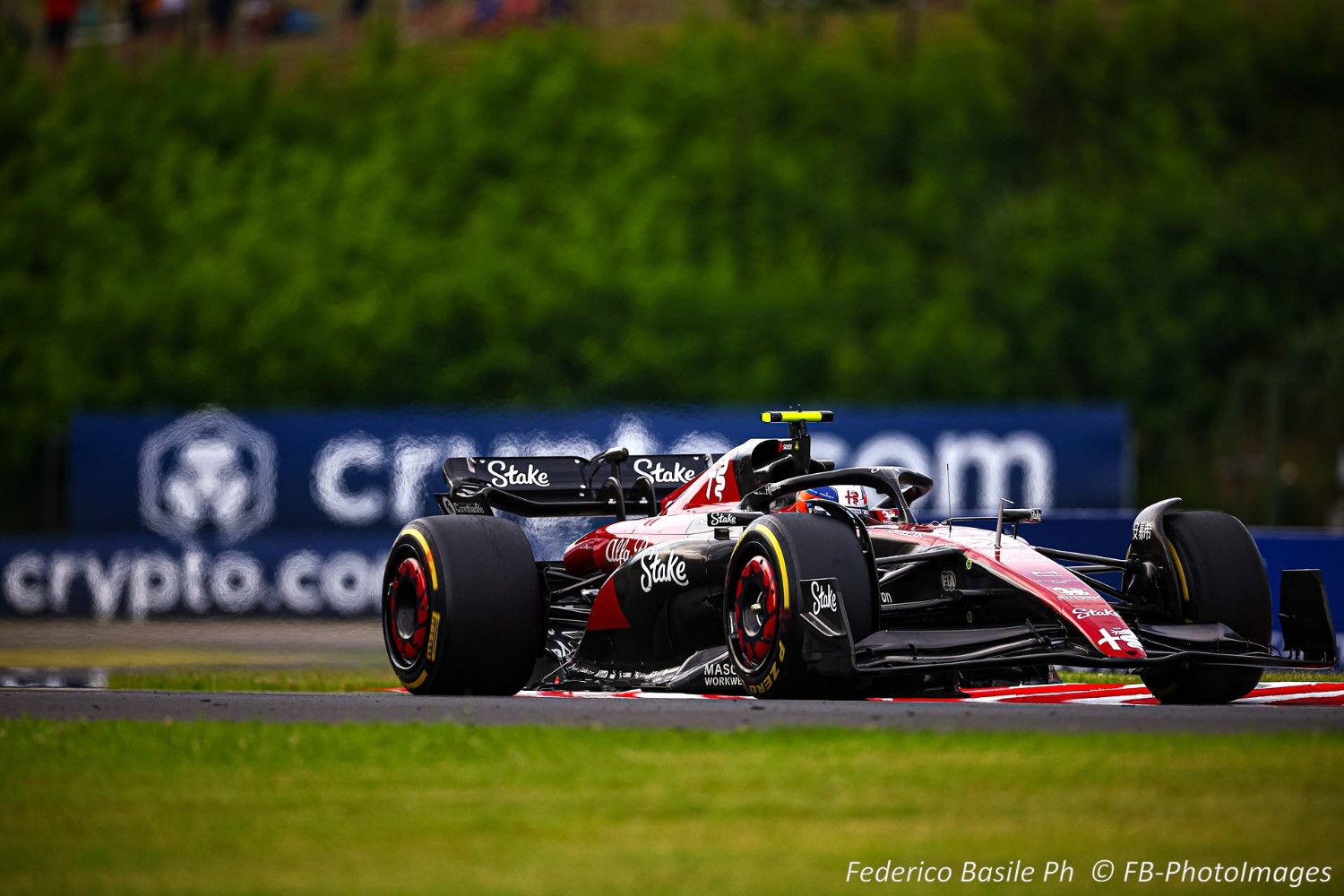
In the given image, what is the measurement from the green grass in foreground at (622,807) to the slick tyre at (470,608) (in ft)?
6.32

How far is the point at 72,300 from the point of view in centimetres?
4041

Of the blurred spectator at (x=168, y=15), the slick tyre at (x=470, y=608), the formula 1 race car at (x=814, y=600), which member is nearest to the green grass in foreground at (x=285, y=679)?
the formula 1 race car at (x=814, y=600)

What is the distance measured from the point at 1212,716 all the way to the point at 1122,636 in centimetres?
50

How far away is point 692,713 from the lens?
9477 millimetres

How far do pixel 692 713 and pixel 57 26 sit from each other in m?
52.1

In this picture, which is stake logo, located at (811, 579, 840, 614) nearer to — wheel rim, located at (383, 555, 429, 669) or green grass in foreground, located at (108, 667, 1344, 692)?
wheel rim, located at (383, 555, 429, 669)

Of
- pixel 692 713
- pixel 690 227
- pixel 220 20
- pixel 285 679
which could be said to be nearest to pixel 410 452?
pixel 285 679

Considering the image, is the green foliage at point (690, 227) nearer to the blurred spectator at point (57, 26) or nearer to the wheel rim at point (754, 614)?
the blurred spectator at point (57, 26)

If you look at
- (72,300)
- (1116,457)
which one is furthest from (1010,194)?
(1116,457)

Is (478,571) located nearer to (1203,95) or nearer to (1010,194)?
(1010,194)

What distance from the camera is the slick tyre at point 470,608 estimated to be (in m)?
11.1

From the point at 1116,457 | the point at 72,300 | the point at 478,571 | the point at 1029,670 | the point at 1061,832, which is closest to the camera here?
the point at 1061,832

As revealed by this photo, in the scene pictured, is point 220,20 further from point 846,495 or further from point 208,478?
point 846,495

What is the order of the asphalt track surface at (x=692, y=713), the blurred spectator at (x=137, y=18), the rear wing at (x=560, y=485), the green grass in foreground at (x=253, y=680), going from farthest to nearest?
the blurred spectator at (x=137, y=18)
the green grass in foreground at (x=253, y=680)
the rear wing at (x=560, y=485)
the asphalt track surface at (x=692, y=713)
